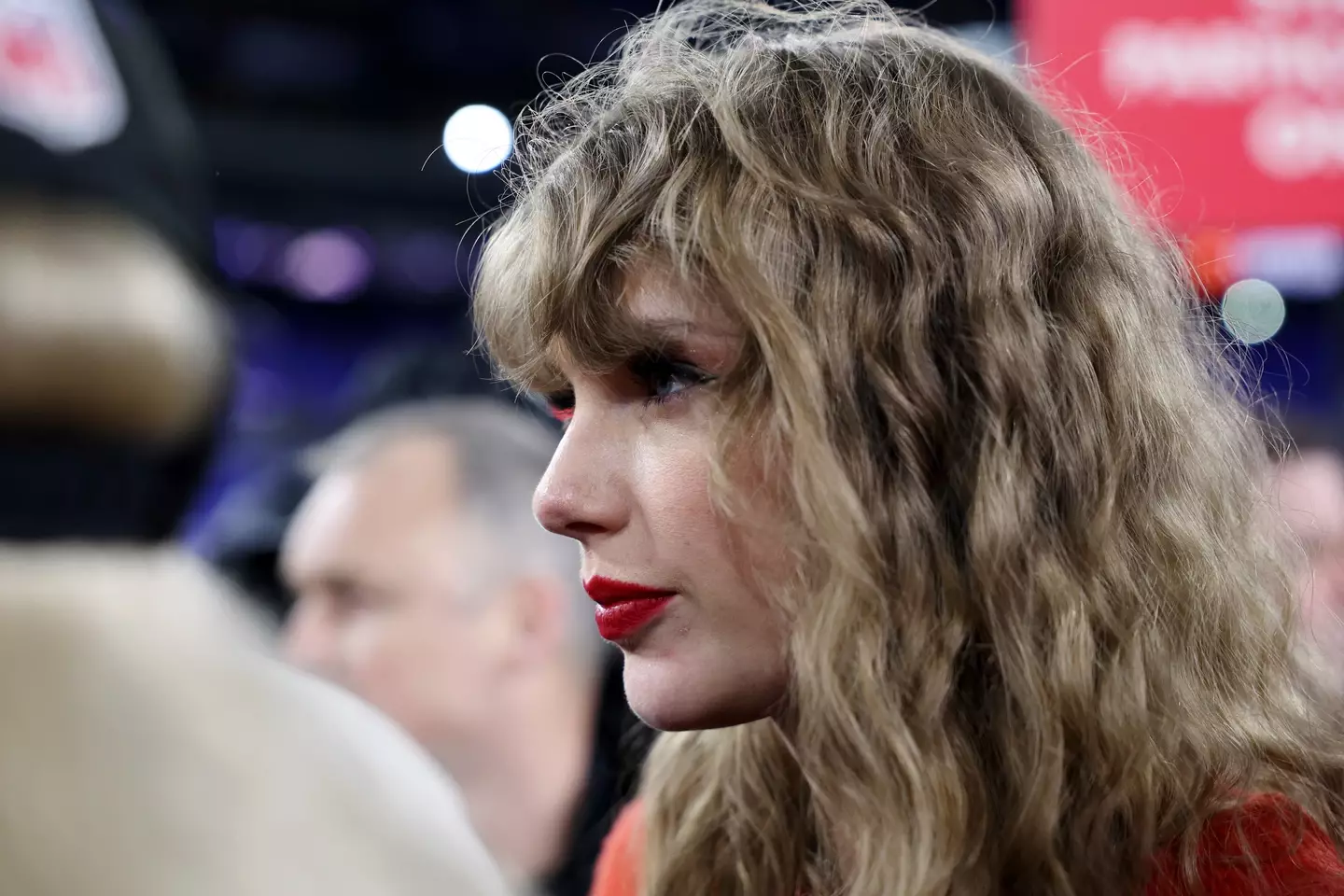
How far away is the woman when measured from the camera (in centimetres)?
100

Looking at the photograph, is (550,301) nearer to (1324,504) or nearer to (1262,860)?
(1262,860)

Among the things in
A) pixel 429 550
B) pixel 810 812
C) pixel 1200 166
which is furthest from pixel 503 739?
pixel 1200 166

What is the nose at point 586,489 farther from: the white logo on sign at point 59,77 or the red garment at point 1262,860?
the white logo on sign at point 59,77

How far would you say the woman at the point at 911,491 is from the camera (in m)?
1.00

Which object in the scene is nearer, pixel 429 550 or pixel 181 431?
pixel 181 431

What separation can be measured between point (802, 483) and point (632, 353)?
181 millimetres

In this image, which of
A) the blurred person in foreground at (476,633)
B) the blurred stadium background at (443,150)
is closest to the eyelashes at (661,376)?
the blurred stadium background at (443,150)

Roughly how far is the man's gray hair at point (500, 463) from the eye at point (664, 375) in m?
1.30

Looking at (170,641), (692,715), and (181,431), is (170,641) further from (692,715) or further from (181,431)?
(692,715)

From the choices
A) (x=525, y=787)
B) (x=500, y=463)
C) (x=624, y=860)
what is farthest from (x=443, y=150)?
(x=624, y=860)

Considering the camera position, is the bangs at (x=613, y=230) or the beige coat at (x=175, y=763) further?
the bangs at (x=613, y=230)

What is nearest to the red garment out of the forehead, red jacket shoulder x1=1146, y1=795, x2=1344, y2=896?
red jacket shoulder x1=1146, y1=795, x2=1344, y2=896

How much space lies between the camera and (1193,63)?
227cm

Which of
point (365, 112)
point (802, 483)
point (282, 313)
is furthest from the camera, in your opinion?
point (282, 313)
